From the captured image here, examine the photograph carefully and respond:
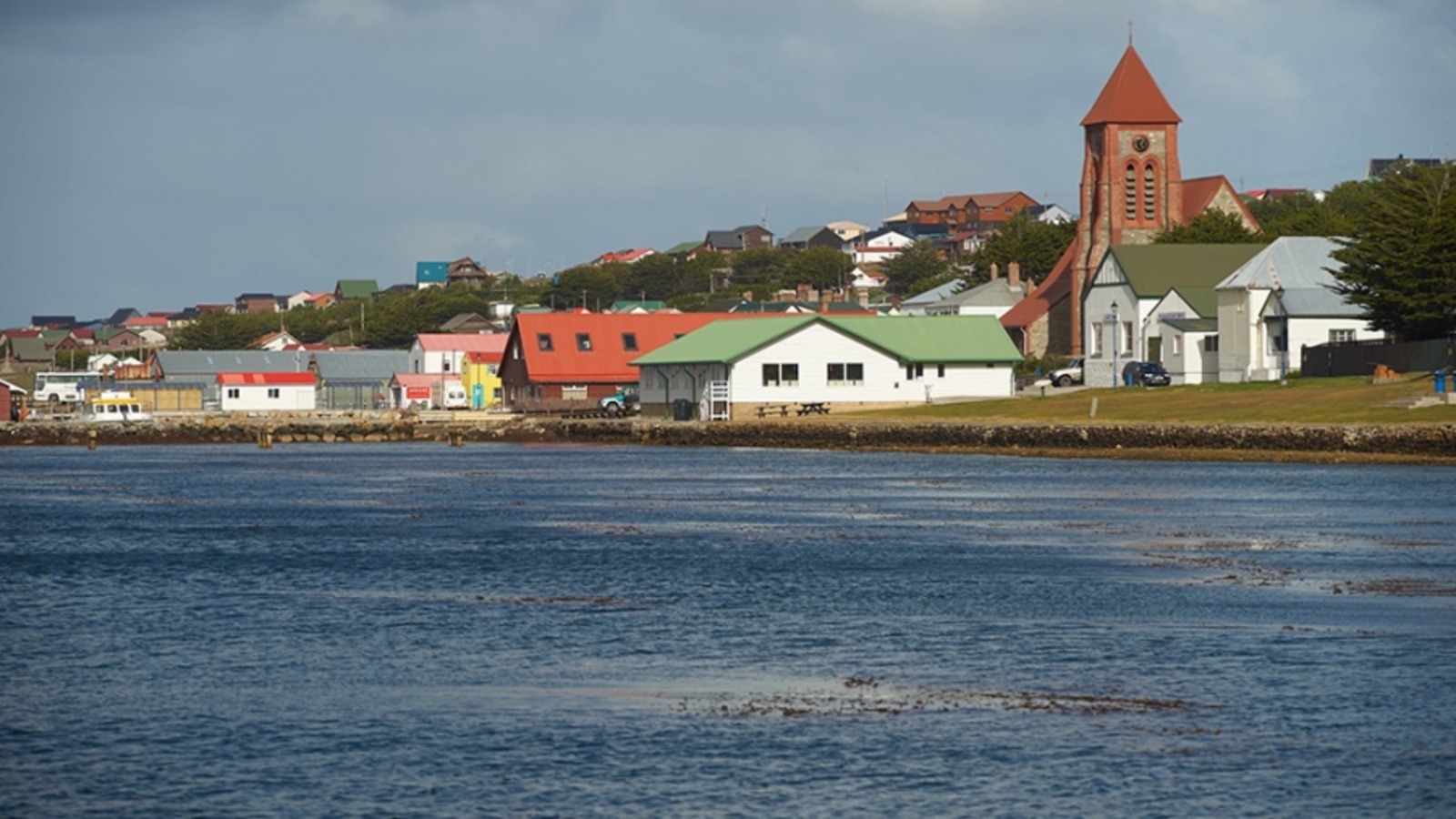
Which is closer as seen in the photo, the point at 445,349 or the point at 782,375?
the point at 782,375

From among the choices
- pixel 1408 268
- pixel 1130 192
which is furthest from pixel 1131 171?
pixel 1408 268

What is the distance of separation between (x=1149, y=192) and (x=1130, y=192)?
138 centimetres

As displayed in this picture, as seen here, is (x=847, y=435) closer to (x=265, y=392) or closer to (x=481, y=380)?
(x=481, y=380)

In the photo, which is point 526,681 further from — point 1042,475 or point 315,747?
point 1042,475

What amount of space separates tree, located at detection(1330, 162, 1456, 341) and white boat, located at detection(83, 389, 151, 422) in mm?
88619

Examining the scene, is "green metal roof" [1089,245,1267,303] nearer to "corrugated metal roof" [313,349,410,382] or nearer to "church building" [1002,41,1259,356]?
"church building" [1002,41,1259,356]

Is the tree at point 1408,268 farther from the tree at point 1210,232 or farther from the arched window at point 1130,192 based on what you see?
the arched window at point 1130,192

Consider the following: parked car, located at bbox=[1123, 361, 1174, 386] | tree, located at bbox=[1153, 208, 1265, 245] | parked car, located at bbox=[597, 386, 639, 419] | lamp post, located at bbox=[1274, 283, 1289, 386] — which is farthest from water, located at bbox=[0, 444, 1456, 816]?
tree, located at bbox=[1153, 208, 1265, 245]

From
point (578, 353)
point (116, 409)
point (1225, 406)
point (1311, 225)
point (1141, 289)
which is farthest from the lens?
point (116, 409)

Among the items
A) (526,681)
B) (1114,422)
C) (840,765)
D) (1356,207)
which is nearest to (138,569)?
(526,681)

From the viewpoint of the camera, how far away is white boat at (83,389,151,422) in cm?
14188

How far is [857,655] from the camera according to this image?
26844mm

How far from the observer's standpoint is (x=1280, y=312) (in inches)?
3671

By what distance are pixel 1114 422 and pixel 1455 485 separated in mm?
24072
